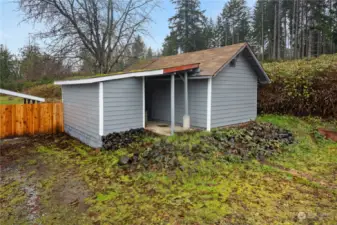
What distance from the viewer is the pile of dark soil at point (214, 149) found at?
19.4 feet

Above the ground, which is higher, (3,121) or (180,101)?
(180,101)

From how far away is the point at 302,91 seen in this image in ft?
35.0

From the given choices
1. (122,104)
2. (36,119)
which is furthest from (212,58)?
(36,119)

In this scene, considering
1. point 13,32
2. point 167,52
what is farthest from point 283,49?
point 13,32

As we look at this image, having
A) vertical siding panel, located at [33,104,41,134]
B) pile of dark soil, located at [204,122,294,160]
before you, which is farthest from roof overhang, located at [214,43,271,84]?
vertical siding panel, located at [33,104,41,134]

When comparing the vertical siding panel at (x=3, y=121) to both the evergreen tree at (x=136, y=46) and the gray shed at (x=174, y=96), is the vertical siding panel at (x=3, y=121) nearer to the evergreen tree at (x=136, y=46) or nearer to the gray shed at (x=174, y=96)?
the gray shed at (x=174, y=96)

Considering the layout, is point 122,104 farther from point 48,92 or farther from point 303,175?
point 48,92

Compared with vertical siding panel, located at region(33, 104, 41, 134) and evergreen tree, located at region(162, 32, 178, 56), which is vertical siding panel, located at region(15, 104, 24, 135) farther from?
evergreen tree, located at region(162, 32, 178, 56)

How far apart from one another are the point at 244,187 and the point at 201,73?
4616 mm

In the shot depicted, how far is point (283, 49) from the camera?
3084 cm

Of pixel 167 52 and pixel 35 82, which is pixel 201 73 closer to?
pixel 35 82

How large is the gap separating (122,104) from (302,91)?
8591mm

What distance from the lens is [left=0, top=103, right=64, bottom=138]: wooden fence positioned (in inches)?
352

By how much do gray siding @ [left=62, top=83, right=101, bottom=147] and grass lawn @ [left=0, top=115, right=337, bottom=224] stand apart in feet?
3.25
